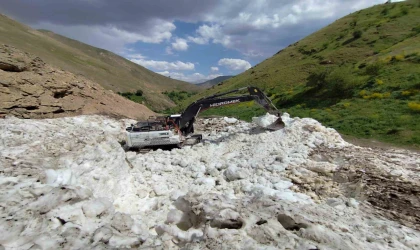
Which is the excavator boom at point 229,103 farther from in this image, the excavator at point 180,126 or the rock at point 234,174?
the rock at point 234,174

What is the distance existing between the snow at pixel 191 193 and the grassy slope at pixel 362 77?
500cm

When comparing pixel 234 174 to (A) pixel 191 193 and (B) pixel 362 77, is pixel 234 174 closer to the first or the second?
(A) pixel 191 193

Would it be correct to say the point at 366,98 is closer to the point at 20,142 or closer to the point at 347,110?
the point at 347,110

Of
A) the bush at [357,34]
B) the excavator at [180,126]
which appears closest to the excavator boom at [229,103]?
the excavator at [180,126]

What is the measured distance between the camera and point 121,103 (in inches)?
812

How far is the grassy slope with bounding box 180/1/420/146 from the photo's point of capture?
16.1 meters

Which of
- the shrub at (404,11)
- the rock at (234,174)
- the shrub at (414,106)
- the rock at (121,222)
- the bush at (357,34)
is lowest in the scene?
the rock at (234,174)

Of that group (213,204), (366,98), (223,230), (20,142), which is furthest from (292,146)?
(366,98)

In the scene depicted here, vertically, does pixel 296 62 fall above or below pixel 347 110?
above

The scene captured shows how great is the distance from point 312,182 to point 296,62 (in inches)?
1925

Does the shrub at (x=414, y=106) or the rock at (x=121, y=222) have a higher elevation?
the shrub at (x=414, y=106)

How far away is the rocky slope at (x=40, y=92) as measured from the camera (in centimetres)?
1327

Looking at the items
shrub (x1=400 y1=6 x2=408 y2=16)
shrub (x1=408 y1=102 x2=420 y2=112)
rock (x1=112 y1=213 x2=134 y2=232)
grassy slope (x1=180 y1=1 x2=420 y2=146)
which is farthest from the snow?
shrub (x1=400 y1=6 x2=408 y2=16)

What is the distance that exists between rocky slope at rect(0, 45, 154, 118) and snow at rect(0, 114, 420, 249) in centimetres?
166
